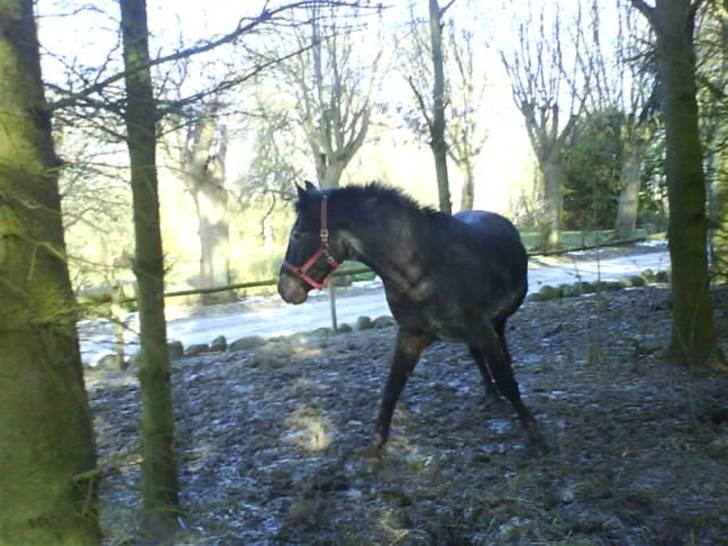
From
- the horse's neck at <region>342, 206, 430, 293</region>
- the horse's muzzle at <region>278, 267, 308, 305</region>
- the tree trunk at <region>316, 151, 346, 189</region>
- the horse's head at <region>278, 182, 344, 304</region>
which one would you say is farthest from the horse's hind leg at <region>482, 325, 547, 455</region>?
the tree trunk at <region>316, 151, 346, 189</region>

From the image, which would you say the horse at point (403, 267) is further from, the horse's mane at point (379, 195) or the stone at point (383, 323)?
the stone at point (383, 323)

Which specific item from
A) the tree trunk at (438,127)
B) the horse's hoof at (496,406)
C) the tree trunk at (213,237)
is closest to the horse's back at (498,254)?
the horse's hoof at (496,406)

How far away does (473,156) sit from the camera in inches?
1180

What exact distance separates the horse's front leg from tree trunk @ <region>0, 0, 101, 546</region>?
288cm

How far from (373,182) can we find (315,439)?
2.02 metres

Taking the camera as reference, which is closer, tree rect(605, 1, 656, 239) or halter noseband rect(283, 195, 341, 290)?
halter noseband rect(283, 195, 341, 290)

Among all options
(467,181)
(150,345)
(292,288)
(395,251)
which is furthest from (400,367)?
(467,181)

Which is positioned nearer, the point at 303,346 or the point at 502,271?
the point at 502,271

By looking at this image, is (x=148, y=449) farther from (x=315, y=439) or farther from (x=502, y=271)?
(x=502, y=271)

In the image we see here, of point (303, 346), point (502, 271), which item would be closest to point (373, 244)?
point (502, 271)

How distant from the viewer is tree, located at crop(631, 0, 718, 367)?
252 inches

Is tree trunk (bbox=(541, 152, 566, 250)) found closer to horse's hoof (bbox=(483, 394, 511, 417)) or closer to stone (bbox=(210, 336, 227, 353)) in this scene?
stone (bbox=(210, 336, 227, 353))

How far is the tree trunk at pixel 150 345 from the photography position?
12.1 feet

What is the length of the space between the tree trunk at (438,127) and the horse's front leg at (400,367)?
9.62 meters
